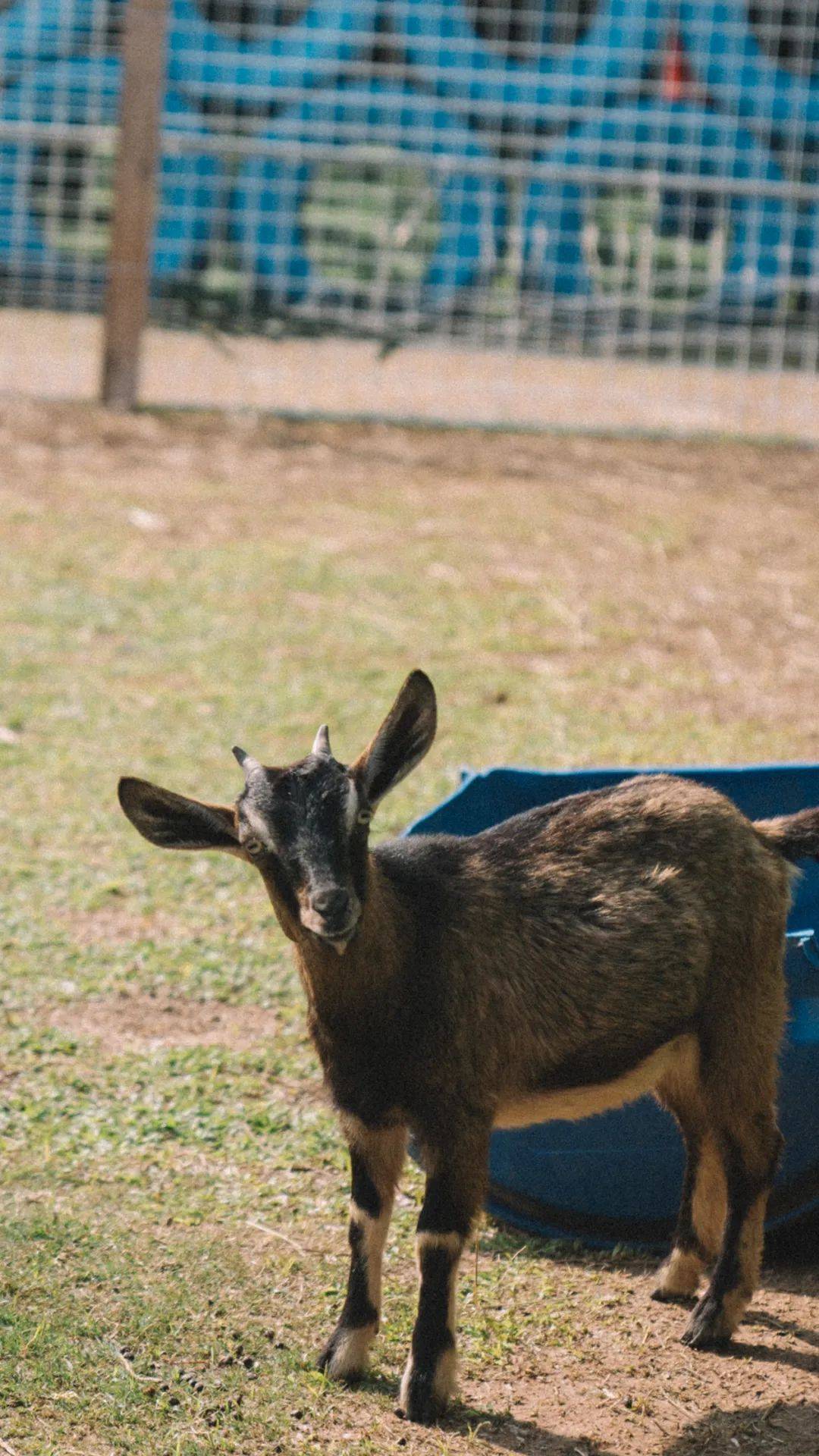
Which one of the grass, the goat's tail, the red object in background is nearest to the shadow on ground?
the grass

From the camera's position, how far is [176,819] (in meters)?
3.55

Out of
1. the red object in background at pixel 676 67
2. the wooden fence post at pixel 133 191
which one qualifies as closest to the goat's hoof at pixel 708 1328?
the wooden fence post at pixel 133 191

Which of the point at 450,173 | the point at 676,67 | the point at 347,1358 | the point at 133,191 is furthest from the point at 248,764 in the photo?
the point at 676,67

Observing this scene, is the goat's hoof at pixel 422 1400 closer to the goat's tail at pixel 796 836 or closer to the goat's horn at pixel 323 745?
the goat's horn at pixel 323 745

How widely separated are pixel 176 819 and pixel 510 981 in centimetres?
77

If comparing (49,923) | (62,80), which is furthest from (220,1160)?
(62,80)

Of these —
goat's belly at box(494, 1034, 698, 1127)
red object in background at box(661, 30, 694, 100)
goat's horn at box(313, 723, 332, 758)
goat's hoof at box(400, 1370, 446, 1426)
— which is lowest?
goat's hoof at box(400, 1370, 446, 1426)

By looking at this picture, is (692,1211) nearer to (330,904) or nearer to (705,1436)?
(705,1436)

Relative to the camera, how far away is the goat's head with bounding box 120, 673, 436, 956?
11.1 ft

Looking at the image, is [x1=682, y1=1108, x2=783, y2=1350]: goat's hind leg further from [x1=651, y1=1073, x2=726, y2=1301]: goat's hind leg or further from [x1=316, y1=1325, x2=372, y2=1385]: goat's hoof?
[x1=316, y1=1325, x2=372, y2=1385]: goat's hoof

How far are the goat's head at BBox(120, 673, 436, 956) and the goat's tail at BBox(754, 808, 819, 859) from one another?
86 centimetres

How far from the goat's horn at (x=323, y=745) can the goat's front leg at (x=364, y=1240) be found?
739mm

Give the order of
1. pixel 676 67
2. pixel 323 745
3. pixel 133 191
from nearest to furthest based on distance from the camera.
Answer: pixel 323 745 < pixel 133 191 < pixel 676 67

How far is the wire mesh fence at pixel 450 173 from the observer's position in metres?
12.1
